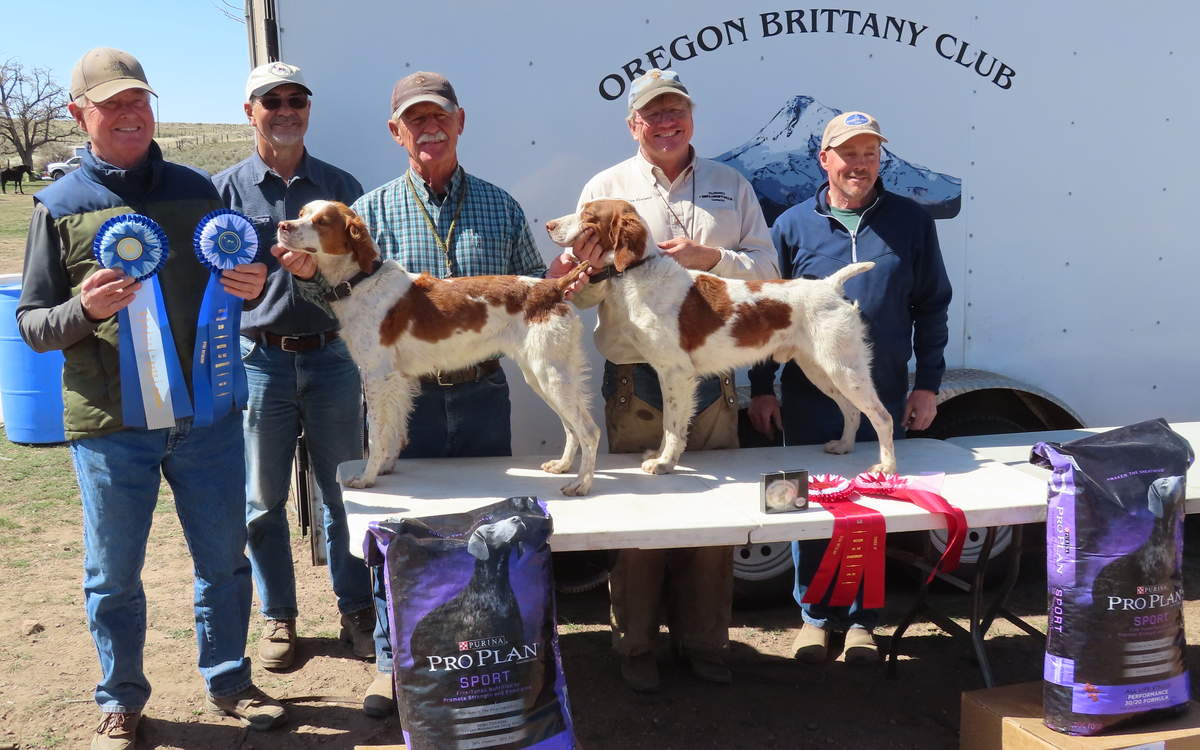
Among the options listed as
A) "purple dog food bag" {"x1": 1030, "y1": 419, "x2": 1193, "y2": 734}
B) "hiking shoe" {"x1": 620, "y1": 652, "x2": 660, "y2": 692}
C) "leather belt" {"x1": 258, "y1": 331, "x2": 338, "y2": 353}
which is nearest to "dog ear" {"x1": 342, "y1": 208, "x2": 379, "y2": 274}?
"leather belt" {"x1": 258, "y1": 331, "x2": 338, "y2": 353}

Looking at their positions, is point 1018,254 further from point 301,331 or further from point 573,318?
point 301,331

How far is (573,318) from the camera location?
3.59 metres

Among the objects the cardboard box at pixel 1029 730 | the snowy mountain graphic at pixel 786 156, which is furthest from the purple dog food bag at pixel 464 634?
the snowy mountain graphic at pixel 786 156

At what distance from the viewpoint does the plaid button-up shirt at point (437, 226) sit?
3883 millimetres

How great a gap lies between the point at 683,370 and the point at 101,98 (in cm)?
226

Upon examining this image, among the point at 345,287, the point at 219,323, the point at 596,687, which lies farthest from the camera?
the point at 596,687

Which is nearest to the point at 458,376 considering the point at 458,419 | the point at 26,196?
the point at 458,419

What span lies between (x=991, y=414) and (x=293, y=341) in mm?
3859

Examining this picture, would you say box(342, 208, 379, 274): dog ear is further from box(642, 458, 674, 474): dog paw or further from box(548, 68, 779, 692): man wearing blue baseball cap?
box(642, 458, 674, 474): dog paw

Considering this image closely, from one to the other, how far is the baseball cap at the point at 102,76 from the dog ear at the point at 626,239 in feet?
5.69

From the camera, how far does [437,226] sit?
390cm

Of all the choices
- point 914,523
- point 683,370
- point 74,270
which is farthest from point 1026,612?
point 74,270

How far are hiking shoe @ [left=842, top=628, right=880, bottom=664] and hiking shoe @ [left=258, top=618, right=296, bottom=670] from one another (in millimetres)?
2655

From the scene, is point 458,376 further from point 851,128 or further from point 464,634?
point 851,128
